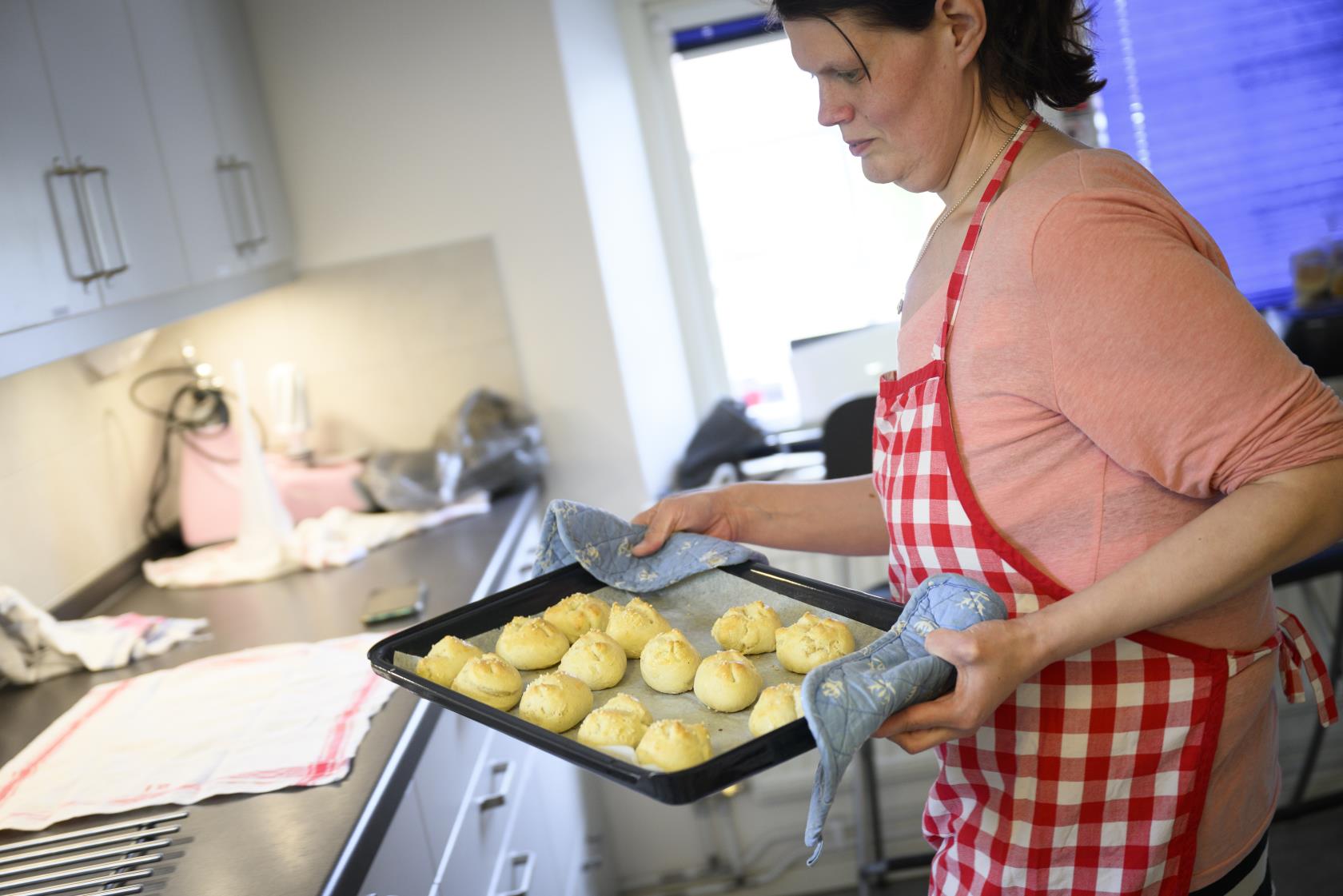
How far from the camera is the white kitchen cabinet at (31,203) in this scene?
4.83ft

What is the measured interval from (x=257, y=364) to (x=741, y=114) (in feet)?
4.51

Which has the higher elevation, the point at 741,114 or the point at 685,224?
the point at 741,114

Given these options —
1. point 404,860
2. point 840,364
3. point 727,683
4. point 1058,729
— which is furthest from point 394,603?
point 840,364

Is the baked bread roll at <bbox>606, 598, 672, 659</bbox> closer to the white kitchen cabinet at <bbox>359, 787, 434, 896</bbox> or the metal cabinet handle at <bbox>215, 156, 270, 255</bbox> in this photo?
the white kitchen cabinet at <bbox>359, 787, 434, 896</bbox>

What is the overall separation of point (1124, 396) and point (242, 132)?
6.52ft

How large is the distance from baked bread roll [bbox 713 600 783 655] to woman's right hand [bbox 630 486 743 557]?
170 millimetres

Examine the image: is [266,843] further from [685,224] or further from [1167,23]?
[1167,23]

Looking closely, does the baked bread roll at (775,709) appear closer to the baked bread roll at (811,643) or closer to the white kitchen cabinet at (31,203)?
the baked bread roll at (811,643)

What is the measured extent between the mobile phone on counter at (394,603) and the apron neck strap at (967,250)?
1.05 m

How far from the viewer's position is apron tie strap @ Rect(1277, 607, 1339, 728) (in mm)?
1147

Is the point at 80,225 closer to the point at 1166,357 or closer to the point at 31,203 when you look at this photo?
the point at 31,203

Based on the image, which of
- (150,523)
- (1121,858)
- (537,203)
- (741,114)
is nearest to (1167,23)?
(741,114)

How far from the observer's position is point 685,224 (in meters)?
3.14

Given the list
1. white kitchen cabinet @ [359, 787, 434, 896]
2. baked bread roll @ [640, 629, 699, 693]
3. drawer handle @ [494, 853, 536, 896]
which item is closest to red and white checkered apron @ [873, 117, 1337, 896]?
baked bread roll @ [640, 629, 699, 693]
